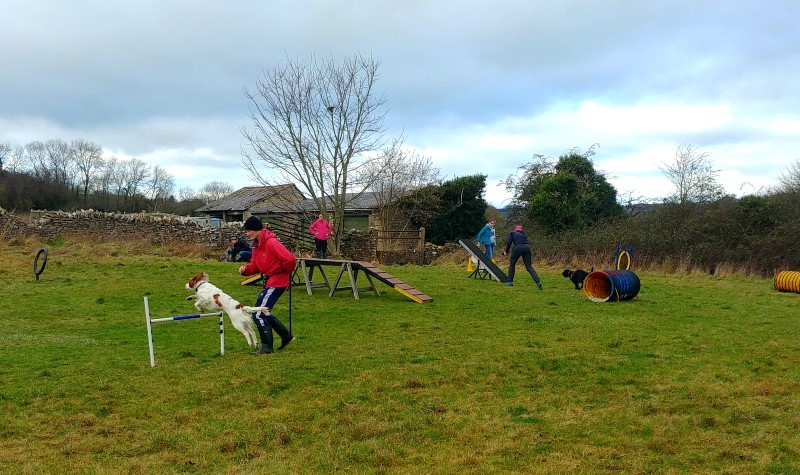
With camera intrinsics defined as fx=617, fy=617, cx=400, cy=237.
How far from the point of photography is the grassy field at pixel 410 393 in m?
3.94

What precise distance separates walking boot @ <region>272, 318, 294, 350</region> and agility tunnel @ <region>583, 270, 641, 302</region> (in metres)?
6.79

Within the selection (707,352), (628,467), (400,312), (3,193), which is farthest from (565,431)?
(3,193)

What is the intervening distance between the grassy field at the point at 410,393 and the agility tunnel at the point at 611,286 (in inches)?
48.6

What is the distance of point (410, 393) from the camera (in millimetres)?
5402

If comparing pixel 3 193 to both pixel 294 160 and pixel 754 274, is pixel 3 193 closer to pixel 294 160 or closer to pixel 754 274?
pixel 294 160

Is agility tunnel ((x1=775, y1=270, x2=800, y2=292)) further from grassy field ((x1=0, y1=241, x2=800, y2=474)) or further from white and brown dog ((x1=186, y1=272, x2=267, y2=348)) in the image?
white and brown dog ((x1=186, y1=272, x2=267, y2=348))

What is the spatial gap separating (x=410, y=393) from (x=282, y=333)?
8.02ft

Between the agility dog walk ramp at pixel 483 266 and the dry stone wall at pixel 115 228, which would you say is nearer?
the agility dog walk ramp at pixel 483 266

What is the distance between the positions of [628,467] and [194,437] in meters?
2.91

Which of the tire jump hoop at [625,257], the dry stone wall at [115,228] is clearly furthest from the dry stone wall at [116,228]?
the tire jump hoop at [625,257]

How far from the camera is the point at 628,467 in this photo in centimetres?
369

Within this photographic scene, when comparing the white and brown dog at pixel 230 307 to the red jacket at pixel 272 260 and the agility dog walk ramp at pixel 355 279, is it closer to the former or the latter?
the red jacket at pixel 272 260

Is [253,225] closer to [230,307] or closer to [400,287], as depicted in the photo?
[230,307]

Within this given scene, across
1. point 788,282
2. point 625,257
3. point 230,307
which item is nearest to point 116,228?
point 625,257
